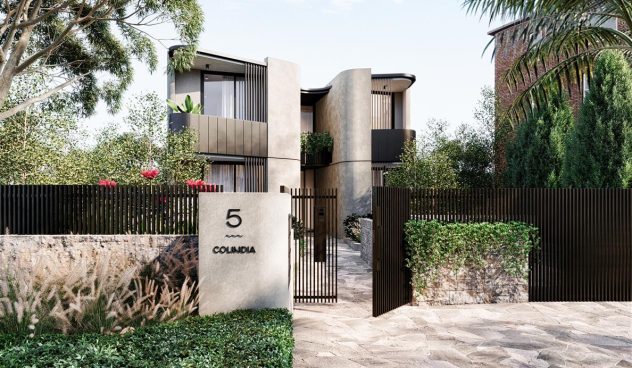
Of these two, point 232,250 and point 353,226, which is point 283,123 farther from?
point 232,250

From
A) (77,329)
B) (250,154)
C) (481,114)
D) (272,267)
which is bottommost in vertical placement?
(77,329)

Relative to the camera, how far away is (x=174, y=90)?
20.1 meters

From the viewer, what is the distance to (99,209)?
997 cm

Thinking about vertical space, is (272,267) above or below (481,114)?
below

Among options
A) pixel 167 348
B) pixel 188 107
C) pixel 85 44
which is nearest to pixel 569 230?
pixel 167 348

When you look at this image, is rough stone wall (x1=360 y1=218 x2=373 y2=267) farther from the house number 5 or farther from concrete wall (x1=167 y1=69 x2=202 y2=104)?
concrete wall (x1=167 y1=69 x2=202 y2=104)

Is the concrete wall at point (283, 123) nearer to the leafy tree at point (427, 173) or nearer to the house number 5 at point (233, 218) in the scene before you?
the leafy tree at point (427, 173)

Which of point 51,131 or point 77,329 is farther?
point 51,131

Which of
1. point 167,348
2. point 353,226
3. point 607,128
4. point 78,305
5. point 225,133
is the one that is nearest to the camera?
point 167,348

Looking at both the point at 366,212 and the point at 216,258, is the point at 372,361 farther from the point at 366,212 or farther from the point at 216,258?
the point at 366,212

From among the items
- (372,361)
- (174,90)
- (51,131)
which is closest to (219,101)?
(174,90)

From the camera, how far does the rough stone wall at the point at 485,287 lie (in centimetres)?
1006

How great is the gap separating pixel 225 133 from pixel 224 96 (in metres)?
2.79

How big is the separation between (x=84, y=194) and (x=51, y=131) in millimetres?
7951
